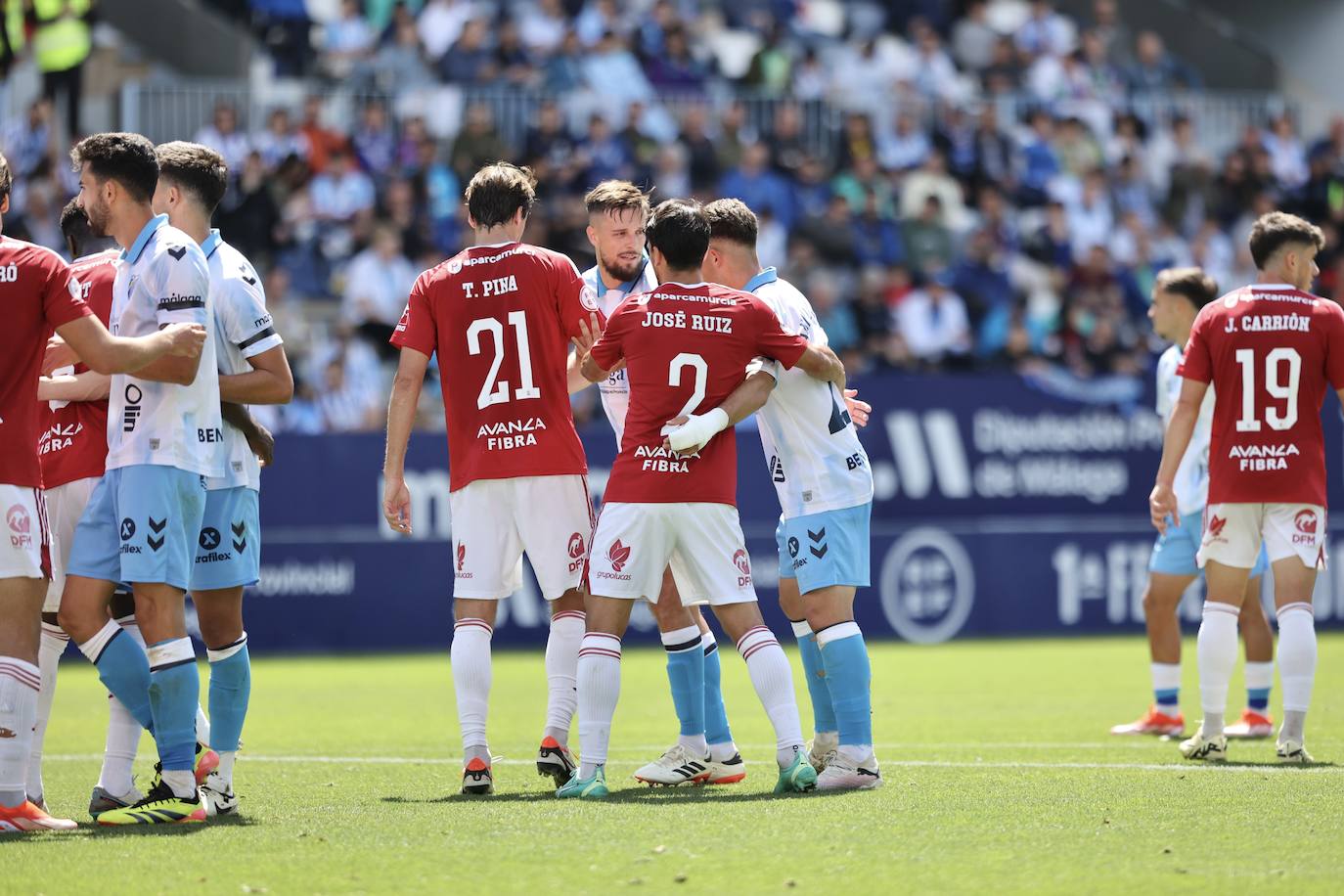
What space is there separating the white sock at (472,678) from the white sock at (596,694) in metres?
0.51

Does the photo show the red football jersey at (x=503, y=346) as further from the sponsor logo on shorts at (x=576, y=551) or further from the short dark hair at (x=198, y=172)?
the short dark hair at (x=198, y=172)

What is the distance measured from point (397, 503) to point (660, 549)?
3.92 feet

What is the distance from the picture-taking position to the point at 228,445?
24.9 feet

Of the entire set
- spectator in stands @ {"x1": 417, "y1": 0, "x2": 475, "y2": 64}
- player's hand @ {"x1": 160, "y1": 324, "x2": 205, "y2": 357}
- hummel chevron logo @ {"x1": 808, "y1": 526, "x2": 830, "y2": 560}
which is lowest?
hummel chevron logo @ {"x1": 808, "y1": 526, "x2": 830, "y2": 560}

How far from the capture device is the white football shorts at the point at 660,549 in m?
7.73

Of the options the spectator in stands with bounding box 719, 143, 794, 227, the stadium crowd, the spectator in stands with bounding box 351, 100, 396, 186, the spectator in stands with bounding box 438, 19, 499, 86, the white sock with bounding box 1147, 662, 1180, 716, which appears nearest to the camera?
the white sock with bounding box 1147, 662, 1180, 716

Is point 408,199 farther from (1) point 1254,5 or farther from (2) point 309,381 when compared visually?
(1) point 1254,5

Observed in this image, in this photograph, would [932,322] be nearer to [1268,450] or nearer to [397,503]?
[1268,450]

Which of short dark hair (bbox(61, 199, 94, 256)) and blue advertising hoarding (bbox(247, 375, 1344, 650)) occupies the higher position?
short dark hair (bbox(61, 199, 94, 256))

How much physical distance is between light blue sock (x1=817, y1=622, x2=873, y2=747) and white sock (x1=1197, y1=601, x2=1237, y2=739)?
7.44ft

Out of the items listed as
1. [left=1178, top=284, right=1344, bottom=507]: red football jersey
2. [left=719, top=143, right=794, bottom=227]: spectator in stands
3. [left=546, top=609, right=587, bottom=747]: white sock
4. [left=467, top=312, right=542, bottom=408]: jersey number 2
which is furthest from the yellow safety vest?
[left=1178, top=284, right=1344, bottom=507]: red football jersey

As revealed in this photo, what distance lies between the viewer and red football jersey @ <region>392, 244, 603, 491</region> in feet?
26.8

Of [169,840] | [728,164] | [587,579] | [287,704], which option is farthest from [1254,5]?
[169,840]

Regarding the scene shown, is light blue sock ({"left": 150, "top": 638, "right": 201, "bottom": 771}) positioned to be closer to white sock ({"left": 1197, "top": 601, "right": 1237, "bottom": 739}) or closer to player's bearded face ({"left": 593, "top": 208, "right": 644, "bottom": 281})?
player's bearded face ({"left": 593, "top": 208, "right": 644, "bottom": 281})
